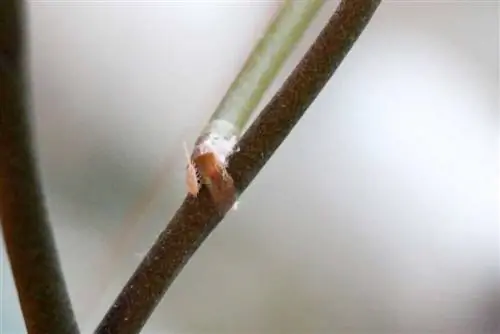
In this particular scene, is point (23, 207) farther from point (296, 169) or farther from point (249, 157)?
point (296, 169)

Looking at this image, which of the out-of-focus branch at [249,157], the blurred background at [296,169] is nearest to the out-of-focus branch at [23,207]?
the out-of-focus branch at [249,157]

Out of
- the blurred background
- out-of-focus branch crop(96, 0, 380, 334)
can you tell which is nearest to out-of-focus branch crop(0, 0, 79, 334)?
out-of-focus branch crop(96, 0, 380, 334)

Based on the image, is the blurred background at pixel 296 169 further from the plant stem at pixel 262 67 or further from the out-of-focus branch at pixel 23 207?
the out-of-focus branch at pixel 23 207

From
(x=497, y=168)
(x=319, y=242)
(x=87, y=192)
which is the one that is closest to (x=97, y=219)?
(x=87, y=192)

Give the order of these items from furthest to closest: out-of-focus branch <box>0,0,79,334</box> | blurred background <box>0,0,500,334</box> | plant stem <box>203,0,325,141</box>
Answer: blurred background <box>0,0,500,334</box> < plant stem <box>203,0,325,141</box> < out-of-focus branch <box>0,0,79,334</box>

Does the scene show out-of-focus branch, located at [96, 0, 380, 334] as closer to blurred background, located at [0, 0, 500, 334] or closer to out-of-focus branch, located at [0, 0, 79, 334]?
out-of-focus branch, located at [0, 0, 79, 334]

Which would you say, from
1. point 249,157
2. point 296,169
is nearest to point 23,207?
point 249,157
